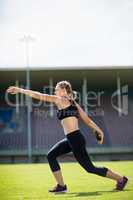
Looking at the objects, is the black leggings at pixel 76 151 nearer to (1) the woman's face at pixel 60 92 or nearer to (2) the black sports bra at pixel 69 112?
(2) the black sports bra at pixel 69 112

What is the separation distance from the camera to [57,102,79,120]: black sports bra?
428 cm

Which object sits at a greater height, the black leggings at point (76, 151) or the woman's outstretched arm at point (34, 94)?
the woman's outstretched arm at point (34, 94)

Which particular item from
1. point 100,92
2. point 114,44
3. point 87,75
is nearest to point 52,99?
point 114,44

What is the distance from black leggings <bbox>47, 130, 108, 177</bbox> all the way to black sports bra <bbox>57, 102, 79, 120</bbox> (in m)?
0.12

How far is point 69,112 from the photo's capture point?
169 inches

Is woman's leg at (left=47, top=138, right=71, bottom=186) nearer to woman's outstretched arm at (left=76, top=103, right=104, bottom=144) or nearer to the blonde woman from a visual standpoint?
the blonde woman

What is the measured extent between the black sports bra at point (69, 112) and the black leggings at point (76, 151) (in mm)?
117

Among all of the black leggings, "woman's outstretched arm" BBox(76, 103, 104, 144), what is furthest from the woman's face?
the black leggings

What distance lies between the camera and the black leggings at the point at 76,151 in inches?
167

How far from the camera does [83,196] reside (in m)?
4.16

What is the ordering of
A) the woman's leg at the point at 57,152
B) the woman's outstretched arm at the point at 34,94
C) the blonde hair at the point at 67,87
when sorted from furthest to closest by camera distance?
1. the woman's leg at the point at 57,152
2. the blonde hair at the point at 67,87
3. the woman's outstretched arm at the point at 34,94

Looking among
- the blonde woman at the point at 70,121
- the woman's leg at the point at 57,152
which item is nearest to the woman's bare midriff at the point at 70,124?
the blonde woman at the point at 70,121

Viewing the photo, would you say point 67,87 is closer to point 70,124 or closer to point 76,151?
point 70,124

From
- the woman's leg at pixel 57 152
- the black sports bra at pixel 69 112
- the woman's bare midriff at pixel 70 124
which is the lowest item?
the woman's leg at pixel 57 152
